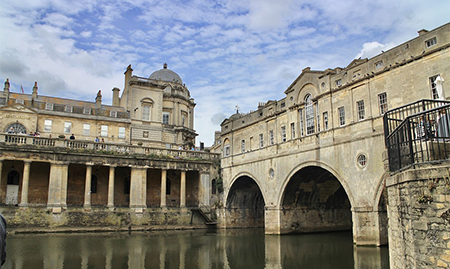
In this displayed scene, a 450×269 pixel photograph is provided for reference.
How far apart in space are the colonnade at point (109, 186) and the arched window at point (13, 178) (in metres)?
0.64

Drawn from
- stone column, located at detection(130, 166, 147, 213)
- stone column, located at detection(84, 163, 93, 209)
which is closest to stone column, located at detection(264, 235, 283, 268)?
stone column, located at detection(130, 166, 147, 213)

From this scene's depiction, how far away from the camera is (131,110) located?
42.4 meters

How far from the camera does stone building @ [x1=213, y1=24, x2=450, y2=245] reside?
19344 millimetres

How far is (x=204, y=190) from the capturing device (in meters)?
36.3

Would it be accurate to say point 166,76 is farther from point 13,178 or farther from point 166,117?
point 13,178

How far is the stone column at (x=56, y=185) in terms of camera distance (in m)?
28.8

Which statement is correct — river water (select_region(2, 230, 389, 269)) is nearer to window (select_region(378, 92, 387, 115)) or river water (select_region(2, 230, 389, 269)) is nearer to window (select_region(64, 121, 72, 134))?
window (select_region(378, 92, 387, 115))

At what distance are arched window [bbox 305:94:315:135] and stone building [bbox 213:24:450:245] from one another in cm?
7

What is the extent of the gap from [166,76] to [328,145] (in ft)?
99.8

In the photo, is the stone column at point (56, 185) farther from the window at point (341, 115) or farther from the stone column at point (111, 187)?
the window at point (341, 115)

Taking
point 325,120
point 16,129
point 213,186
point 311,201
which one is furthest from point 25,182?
point 325,120

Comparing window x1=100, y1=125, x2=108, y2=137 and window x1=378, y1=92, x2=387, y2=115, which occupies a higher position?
window x1=100, y1=125, x2=108, y2=137

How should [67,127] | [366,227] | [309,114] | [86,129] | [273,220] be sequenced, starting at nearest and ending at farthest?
1. [366,227]
2. [309,114]
3. [273,220]
4. [67,127]
5. [86,129]

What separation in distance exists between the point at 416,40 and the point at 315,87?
296 inches
